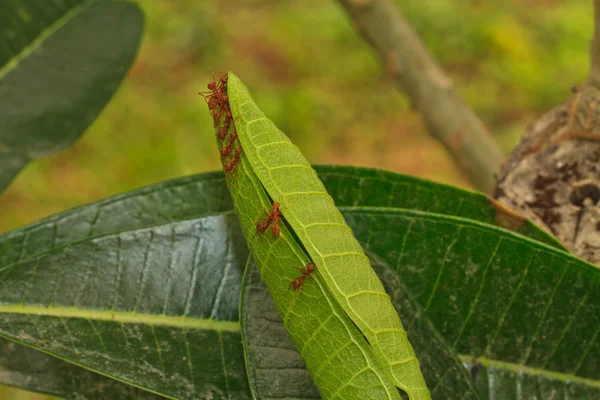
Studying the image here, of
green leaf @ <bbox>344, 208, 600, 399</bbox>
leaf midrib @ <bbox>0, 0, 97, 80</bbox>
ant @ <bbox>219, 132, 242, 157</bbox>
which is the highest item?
leaf midrib @ <bbox>0, 0, 97, 80</bbox>

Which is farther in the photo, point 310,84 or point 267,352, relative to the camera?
point 310,84

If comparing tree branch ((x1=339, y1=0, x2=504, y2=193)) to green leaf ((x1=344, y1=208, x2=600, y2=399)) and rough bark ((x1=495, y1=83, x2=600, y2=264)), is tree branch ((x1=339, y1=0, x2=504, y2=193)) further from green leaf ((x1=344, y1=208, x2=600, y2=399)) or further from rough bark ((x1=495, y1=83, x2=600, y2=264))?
green leaf ((x1=344, y1=208, x2=600, y2=399))

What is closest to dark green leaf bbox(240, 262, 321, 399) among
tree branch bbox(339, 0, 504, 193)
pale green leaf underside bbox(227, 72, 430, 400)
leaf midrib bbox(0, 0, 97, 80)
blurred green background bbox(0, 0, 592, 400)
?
pale green leaf underside bbox(227, 72, 430, 400)

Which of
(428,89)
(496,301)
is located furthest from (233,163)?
(428,89)

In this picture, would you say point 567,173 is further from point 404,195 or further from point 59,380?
point 59,380

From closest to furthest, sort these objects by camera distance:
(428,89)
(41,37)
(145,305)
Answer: (145,305)
(41,37)
(428,89)

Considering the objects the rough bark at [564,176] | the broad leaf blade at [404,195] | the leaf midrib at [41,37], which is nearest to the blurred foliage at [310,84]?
the leaf midrib at [41,37]

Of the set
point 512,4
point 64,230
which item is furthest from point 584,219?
point 512,4
